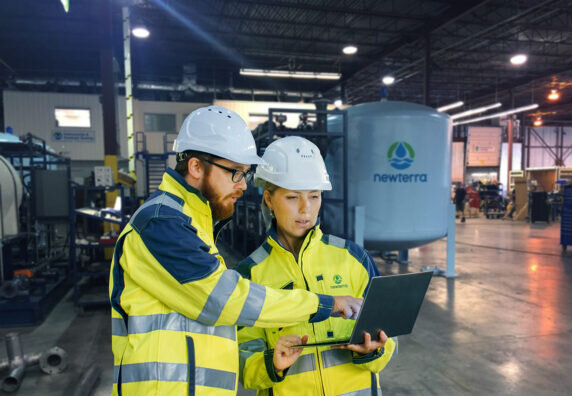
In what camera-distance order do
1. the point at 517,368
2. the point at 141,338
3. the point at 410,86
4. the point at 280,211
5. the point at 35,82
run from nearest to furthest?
the point at 141,338, the point at 280,211, the point at 517,368, the point at 35,82, the point at 410,86

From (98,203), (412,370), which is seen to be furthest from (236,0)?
(412,370)

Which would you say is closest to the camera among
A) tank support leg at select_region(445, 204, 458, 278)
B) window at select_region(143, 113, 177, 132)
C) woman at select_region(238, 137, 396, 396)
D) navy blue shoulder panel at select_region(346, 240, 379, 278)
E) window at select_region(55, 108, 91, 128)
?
woman at select_region(238, 137, 396, 396)

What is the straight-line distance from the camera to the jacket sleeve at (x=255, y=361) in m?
1.33

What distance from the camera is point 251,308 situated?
1.12 metres

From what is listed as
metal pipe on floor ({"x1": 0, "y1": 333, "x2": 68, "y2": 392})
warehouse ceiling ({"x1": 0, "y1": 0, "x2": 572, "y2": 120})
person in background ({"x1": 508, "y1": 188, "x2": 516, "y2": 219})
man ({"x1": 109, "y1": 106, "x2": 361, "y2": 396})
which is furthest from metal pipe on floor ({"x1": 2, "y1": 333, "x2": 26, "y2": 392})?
person in background ({"x1": 508, "y1": 188, "x2": 516, "y2": 219})

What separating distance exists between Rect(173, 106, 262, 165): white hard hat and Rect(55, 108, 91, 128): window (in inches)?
706

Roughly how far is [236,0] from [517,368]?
11.5 metres

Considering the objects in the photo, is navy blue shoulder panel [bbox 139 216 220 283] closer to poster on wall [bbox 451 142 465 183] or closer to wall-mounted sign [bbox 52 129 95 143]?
wall-mounted sign [bbox 52 129 95 143]

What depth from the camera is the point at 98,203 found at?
275 inches

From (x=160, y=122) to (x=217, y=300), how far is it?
17.7 meters

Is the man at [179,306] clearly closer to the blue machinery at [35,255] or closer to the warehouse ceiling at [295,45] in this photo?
the blue machinery at [35,255]

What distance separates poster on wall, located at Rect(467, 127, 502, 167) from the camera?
72.8 ft

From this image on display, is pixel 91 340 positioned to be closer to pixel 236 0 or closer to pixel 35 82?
pixel 236 0

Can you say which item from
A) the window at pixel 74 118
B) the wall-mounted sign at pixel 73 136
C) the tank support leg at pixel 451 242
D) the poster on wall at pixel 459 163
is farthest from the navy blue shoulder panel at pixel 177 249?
the poster on wall at pixel 459 163
